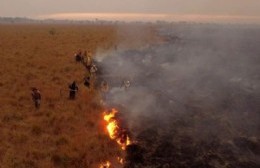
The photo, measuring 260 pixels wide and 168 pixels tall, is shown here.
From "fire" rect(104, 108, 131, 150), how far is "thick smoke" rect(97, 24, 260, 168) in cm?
56

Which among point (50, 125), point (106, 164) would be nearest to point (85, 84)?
point (50, 125)

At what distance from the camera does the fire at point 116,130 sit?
18922 millimetres

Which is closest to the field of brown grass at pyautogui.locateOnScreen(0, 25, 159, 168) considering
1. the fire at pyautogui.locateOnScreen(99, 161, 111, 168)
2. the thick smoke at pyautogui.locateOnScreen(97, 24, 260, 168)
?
the fire at pyautogui.locateOnScreen(99, 161, 111, 168)

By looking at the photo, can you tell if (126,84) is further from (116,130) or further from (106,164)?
(106,164)

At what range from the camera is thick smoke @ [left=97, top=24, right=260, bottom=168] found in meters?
17.6

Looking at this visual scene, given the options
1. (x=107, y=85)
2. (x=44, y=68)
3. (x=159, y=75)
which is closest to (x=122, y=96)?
(x=107, y=85)

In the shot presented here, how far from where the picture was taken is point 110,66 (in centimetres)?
3997

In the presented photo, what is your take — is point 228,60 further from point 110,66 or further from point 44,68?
point 44,68

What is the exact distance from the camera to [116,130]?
20375mm

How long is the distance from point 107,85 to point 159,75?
798 centimetres

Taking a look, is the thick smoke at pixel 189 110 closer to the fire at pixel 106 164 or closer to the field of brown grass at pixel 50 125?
the fire at pixel 106 164

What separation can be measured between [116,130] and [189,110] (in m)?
6.56

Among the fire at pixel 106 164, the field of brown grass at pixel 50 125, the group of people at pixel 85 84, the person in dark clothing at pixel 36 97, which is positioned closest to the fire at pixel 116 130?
the field of brown grass at pixel 50 125

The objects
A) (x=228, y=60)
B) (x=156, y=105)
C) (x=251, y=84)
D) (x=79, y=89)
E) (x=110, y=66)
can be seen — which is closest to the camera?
(x=156, y=105)
